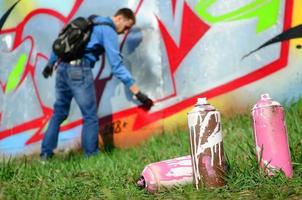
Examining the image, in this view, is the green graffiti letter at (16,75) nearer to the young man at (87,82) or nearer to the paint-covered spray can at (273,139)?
the young man at (87,82)

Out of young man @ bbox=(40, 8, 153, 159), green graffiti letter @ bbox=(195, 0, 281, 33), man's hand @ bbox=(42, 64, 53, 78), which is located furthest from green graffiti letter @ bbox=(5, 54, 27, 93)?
green graffiti letter @ bbox=(195, 0, 281, 33)

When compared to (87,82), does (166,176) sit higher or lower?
lower

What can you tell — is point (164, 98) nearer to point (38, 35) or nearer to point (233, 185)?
point (38, 35)

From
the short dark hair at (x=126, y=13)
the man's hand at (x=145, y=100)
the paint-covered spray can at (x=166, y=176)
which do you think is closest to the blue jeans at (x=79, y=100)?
the man's hand at (x=145, y=100)

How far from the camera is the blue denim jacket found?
5.07 metres

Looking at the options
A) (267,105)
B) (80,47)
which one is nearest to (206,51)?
(80,47)

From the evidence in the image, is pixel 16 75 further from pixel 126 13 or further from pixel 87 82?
pixel 126 13

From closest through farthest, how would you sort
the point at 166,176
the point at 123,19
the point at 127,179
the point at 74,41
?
the point at 166,176, the point at 127,179, the point at 74,41, the point at 123,19

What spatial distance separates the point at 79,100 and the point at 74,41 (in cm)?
54

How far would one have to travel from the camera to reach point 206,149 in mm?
2805

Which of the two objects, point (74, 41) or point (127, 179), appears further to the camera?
point (74, 41)

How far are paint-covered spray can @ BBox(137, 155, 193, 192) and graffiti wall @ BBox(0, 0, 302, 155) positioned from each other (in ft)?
8.01

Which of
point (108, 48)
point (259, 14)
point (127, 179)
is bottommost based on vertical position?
point (127, 179)

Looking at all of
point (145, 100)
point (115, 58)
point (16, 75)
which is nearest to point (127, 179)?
point (115, 58)
